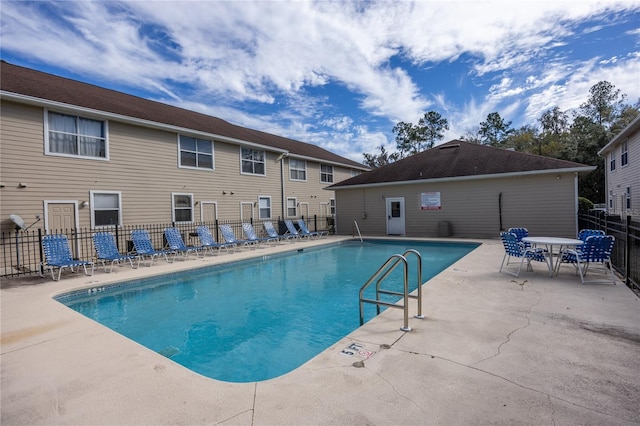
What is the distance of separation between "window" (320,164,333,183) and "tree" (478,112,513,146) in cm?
2980

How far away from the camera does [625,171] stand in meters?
16.1

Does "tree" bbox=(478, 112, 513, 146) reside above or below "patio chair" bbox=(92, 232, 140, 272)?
above

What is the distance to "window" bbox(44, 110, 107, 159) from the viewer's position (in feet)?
31.1

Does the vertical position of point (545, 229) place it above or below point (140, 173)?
below

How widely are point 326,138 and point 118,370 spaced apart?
97.3 ft

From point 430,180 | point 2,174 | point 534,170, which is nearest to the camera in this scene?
point 2,174

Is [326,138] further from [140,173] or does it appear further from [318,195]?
[140,173]

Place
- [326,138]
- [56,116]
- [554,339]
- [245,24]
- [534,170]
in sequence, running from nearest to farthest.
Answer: [554,339], [56,116], [245,24], [534,170], [326,138]

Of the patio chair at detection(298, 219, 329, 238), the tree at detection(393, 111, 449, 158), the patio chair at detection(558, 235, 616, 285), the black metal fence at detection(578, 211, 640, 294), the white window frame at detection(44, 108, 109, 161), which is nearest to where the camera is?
the black metal fence at detection(578, 211, 640, 294)

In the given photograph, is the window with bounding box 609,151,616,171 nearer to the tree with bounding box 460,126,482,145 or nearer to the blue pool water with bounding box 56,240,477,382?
the blue pool water with bounding box 56,240,477,382

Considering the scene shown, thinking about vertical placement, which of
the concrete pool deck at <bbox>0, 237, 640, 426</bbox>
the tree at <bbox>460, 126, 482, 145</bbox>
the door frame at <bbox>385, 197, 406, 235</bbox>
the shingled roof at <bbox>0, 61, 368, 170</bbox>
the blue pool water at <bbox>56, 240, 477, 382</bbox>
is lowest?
the blue pool water at <bbox>56, 240, 477, 382</bbox>

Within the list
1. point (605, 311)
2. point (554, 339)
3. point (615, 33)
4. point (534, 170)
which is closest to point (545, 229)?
point (534, 170)

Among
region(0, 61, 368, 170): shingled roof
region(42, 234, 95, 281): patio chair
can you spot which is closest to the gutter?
region(0, 61, 368, 170): shingled roof

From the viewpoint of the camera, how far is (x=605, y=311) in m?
4.26
